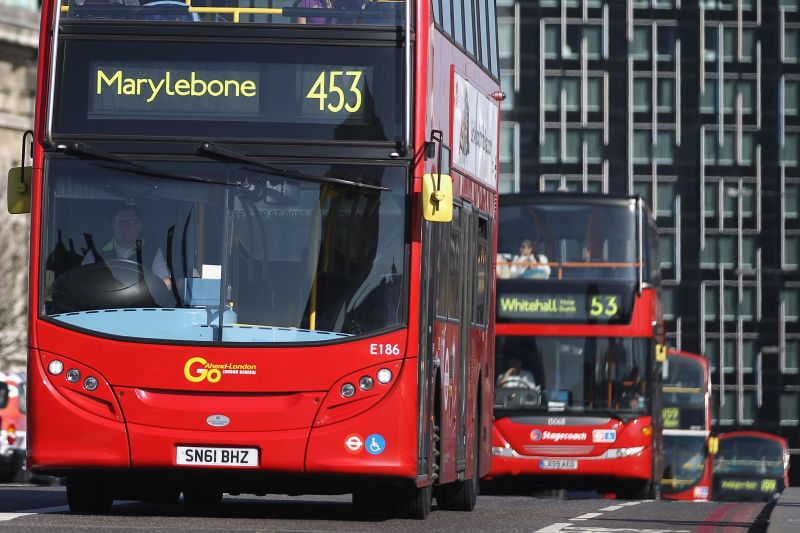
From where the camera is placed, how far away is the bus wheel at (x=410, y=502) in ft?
50.4

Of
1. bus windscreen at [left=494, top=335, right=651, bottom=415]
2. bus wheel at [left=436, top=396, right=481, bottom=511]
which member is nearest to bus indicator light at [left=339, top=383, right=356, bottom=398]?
bus wheel at [left=436, top=396, right=481, bottom=511]

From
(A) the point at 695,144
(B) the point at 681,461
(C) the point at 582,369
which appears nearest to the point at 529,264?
(C) the point at 582,369

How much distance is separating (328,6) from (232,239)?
1632mm

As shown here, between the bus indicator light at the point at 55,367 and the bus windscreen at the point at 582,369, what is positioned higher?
the bus indicator light at the point at 55,367

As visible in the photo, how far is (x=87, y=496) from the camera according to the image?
15.4m

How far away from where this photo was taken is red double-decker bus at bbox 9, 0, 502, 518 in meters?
14.2

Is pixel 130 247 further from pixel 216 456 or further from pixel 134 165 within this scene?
pixel 216 456

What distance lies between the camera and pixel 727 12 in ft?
351

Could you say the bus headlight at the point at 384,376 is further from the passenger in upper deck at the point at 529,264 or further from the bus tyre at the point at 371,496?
the passenger in upper deck at the point at 529,264

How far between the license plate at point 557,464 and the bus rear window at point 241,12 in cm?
1805

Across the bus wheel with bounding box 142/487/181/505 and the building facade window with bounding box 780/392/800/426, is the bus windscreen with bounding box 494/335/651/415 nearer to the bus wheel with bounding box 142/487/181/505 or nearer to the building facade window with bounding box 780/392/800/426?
the bus wheel with bounding box 142/487/181/505

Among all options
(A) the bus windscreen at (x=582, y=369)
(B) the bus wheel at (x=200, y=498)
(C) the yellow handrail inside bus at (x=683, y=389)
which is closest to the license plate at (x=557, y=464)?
(A) the bus windscreen at (x=582, y=369)

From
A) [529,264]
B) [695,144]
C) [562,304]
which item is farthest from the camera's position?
[695,144]

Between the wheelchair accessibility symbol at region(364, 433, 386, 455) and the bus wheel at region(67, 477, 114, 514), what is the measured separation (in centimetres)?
217
